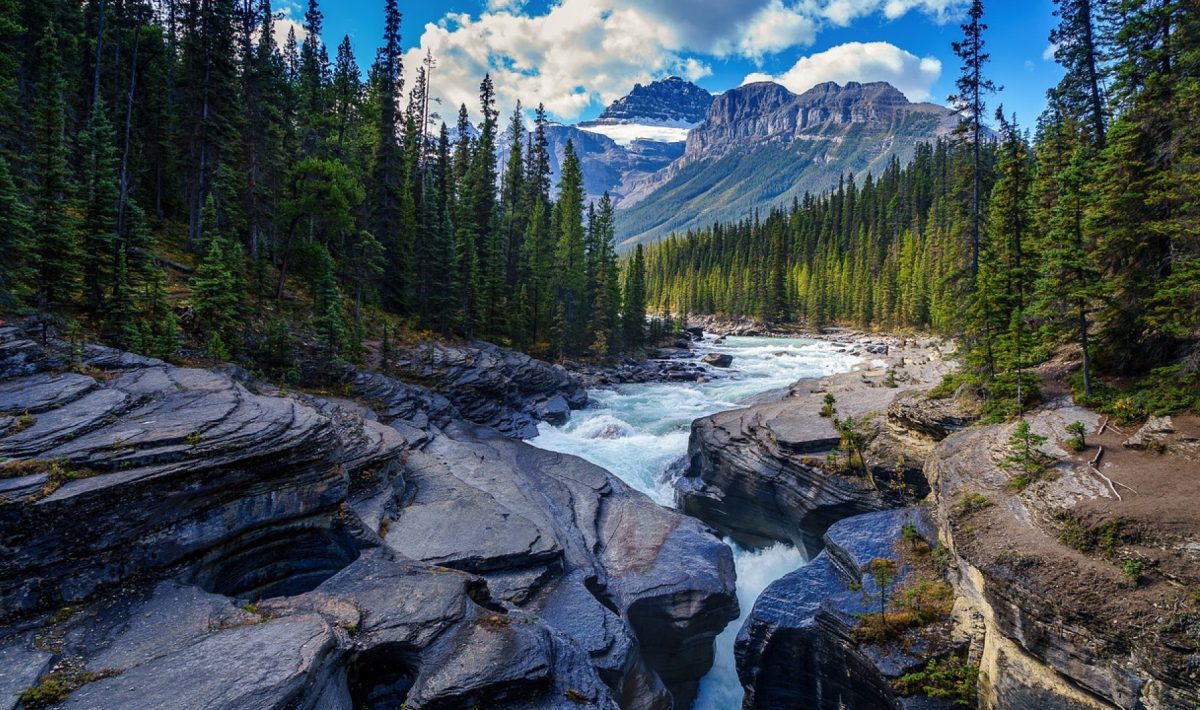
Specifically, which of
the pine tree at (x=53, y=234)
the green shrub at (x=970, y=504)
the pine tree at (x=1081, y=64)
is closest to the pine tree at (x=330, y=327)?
the pine tree at (x=53, y=234)

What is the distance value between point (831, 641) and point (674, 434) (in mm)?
16769

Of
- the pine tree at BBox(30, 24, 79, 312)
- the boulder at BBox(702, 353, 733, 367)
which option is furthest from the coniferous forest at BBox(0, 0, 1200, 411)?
the boulder at BBox(702, 353, 733, 367)

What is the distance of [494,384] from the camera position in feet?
99.9

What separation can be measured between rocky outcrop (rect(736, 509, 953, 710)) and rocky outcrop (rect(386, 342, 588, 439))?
684 inches

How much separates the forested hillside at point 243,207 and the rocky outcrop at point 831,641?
2062cm

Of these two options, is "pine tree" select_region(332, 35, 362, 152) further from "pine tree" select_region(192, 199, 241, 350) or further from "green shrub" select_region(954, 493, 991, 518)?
"green shrub" select_region(954, 493, 991, 518)

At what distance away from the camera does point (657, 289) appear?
136375 millimetres

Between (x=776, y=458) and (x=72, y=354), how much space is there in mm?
20413

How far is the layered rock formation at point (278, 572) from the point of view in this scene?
6.51 meters

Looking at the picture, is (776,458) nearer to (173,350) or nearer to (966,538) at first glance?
(966,538)

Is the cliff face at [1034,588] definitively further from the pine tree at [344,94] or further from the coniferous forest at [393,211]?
the pine tree at [344,94]

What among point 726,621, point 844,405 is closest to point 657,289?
point 844,405

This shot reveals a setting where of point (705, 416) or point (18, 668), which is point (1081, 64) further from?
point (18, 668)

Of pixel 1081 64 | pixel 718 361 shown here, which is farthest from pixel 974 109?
pixel 718 361
